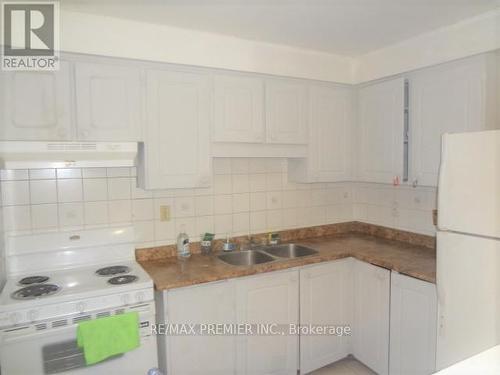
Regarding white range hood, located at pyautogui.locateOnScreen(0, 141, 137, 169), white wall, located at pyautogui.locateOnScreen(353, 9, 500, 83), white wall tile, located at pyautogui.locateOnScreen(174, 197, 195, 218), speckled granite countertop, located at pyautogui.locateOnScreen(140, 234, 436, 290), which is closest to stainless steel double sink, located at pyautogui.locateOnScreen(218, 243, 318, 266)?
speckled granite countertop, located at pyautogui.locateOnScreen(140, 234, 436, 290)

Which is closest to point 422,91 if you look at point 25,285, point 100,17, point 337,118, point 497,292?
point 337,118

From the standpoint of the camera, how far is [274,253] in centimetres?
284

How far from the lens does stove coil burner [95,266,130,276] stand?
7.04ft

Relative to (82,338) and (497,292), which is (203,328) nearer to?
(82,338)

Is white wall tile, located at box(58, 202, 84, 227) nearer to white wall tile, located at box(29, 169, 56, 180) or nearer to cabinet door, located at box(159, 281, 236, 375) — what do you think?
white wall tile, located at box(29, 169, 56, 180)

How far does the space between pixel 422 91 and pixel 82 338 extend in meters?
2.55

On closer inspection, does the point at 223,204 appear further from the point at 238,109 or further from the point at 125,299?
the point at 125,299

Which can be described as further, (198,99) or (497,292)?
(198,99)

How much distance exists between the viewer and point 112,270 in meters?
2.19

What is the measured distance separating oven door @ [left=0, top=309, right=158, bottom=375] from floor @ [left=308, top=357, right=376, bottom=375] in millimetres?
1336

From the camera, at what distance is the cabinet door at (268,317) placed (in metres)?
2.25

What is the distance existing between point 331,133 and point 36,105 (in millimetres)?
2043

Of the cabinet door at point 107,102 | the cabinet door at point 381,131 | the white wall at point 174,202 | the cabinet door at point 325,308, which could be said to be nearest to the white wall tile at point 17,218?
the white wall at point 174,202

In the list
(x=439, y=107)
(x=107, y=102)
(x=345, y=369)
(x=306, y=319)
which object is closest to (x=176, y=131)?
(x=107, y=102)
